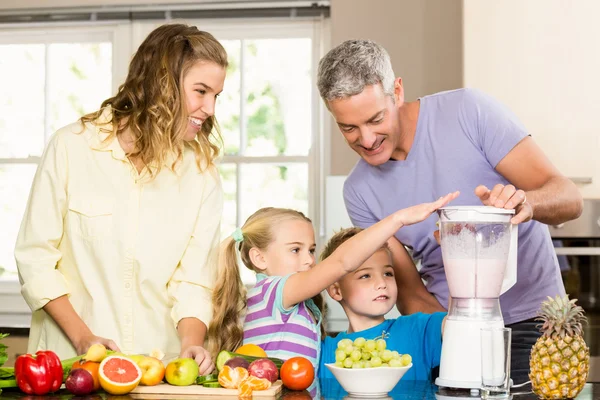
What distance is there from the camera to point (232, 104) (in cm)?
406

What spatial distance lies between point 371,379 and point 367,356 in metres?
0.06

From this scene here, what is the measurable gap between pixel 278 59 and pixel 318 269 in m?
2.51

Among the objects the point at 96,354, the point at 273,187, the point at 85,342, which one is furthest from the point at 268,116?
the point at 96,354

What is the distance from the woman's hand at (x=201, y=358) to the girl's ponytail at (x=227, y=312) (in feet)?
0.79

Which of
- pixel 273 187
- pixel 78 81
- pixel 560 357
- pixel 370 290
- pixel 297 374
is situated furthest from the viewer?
pixel 78 81

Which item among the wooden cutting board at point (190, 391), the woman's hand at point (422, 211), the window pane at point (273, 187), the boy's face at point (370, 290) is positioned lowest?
the wooden cutting board at point (190, 391)

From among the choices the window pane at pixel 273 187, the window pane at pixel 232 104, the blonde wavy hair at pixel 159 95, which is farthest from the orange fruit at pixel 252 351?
the window pane at pixel 232 104

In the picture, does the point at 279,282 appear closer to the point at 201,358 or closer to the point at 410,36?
the point at 201,358

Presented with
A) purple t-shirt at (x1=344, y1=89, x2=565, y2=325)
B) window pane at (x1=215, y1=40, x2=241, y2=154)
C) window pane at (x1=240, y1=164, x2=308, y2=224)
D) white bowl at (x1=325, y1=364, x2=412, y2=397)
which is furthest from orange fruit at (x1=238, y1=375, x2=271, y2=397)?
window pane at (x1=215, y1=40, x2=241, y2=154)

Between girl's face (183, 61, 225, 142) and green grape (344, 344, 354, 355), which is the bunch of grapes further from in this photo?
girl's face (183, 61, 225, 142)

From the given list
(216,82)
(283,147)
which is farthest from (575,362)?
(283,147)

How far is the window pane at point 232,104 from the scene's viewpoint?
4.05 m

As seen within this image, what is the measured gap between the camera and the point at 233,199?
4.05m

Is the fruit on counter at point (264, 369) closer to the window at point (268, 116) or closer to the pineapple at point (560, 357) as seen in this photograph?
the pineapple at point (560, 357)
